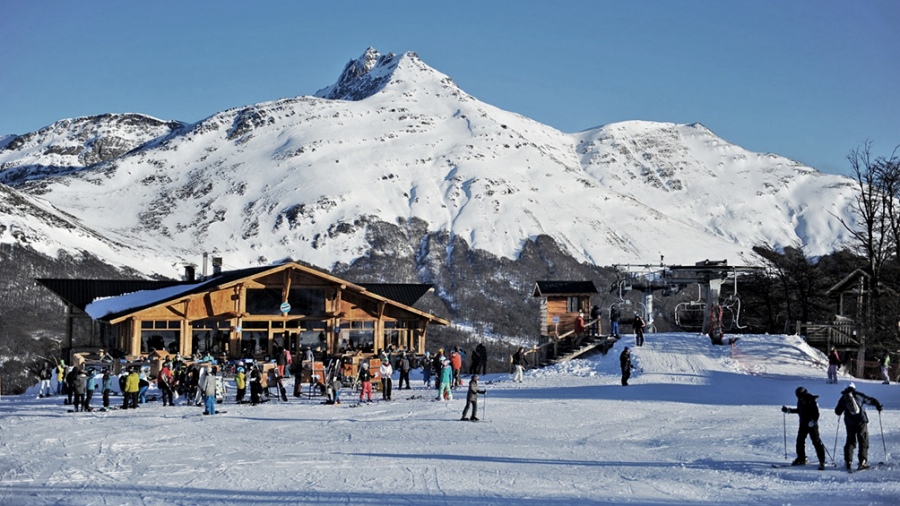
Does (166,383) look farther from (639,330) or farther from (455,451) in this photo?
(639,330)

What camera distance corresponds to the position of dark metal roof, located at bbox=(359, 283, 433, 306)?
145ft

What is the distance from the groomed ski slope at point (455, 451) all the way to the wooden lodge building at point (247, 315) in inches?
304

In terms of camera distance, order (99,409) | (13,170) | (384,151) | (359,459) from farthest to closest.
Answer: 1. (13,170)
2. (384,151)
3. (99,409)
4. (359,459)

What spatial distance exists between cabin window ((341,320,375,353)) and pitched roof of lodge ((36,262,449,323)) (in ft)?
4.64

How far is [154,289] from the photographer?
138 ft

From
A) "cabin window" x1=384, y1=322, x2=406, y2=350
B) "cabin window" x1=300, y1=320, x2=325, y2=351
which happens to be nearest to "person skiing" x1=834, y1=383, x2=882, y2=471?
"cabin window" x1=300, y1=320, x2=325, y2=351

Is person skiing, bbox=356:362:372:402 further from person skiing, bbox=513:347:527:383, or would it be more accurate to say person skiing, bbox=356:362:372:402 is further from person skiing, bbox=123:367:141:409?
person skiing, bbox=513:347:527:383

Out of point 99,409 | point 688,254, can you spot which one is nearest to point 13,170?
point 688,254

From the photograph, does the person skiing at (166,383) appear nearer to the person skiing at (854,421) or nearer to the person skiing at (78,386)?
the person skiing at (78,386)

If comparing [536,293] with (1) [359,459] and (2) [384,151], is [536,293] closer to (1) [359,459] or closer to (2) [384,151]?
(1) [359,459]

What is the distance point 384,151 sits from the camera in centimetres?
15138

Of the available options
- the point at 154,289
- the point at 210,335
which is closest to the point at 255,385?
the point at 210,335

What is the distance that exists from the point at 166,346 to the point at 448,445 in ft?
67.7

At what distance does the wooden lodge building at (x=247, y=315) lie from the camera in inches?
1406
